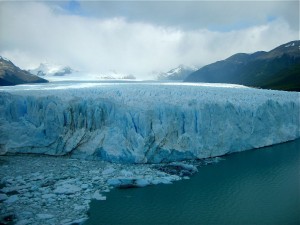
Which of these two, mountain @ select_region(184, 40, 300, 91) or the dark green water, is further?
mountain @ select_region(184, 40, 300, 91)

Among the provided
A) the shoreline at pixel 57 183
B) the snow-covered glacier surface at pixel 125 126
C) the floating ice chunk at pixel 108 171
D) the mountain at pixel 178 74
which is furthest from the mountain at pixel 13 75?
the floating ice chunk at pixel 108 171

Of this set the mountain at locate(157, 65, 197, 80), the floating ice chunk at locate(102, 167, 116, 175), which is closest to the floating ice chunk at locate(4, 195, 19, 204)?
the floating ice chunk at locate(102, 167, 116, 175)

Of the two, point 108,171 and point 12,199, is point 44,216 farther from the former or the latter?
point 108,171

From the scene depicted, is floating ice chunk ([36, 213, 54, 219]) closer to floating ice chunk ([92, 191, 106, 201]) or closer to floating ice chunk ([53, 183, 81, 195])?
floating ice chunk ([53, 183, 81, 195])

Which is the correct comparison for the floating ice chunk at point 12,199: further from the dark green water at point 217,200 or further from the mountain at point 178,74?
the mountain at point 178,74

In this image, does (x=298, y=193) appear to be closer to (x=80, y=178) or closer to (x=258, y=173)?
(x=258, y=173)
